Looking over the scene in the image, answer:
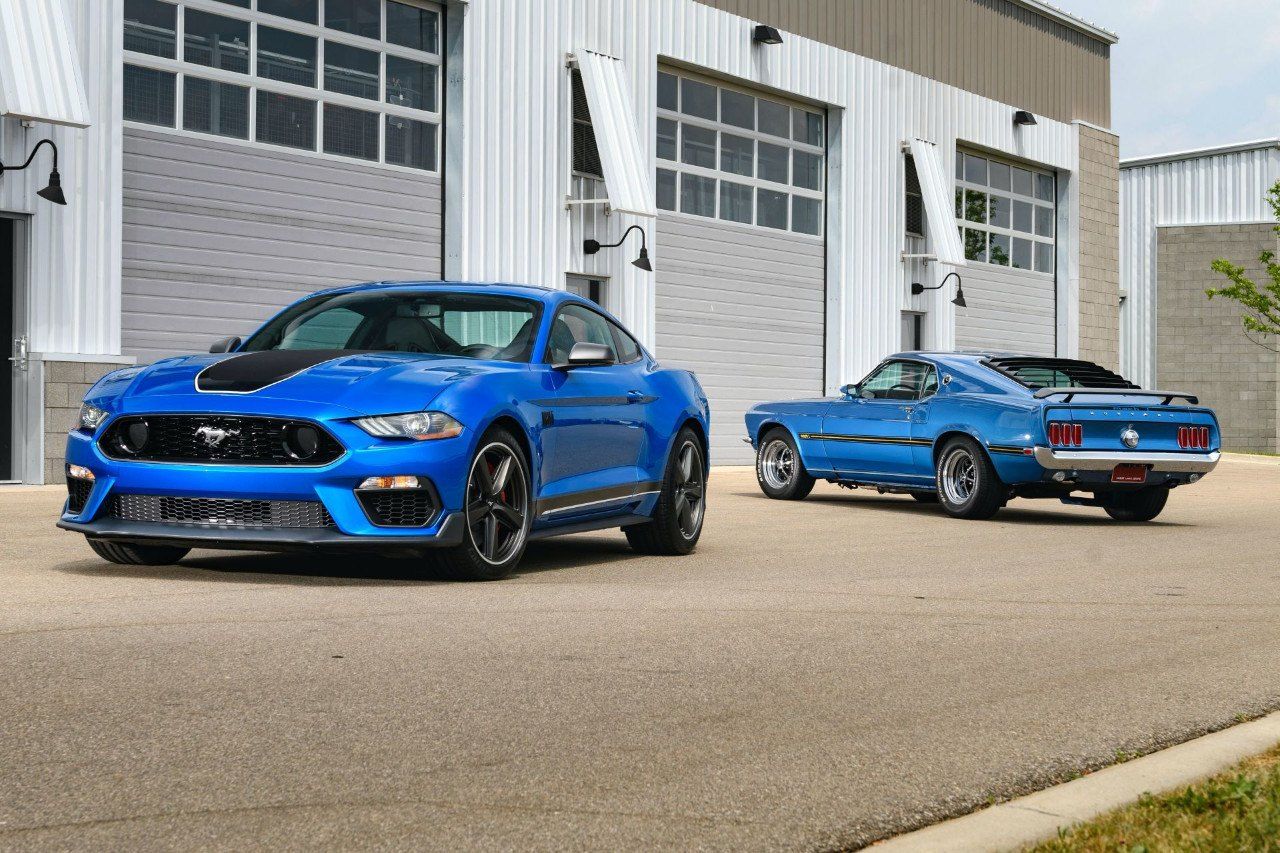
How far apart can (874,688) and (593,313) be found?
4852mm

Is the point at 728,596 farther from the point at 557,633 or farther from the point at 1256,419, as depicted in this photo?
the point at 1256,419

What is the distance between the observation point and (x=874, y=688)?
224 inches

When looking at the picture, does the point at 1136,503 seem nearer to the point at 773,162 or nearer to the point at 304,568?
the point at 304,568

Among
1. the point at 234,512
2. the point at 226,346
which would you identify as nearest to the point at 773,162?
the point at 226,346

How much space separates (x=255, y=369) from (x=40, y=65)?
934 centimetres

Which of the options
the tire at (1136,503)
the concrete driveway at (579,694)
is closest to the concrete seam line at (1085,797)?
the concrete driveway at (579,694)

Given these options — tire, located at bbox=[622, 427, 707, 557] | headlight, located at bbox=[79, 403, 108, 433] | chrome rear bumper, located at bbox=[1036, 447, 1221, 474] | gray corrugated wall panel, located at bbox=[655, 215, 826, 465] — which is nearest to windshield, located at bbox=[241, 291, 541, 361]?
headlight, located at bbox=[79, 403, 108, 433]

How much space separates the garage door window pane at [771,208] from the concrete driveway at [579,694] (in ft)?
56.9

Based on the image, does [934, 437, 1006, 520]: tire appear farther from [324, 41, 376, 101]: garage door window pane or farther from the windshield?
[324, 41, 376, 101]: garage door window pane

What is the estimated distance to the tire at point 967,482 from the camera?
47.1 ft

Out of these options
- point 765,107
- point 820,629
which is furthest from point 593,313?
point 765,107

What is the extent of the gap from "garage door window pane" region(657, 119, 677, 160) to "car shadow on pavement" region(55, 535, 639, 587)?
15359 mm

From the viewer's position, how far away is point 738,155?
86.5 feet

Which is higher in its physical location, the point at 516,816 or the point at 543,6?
the point at 543,6
